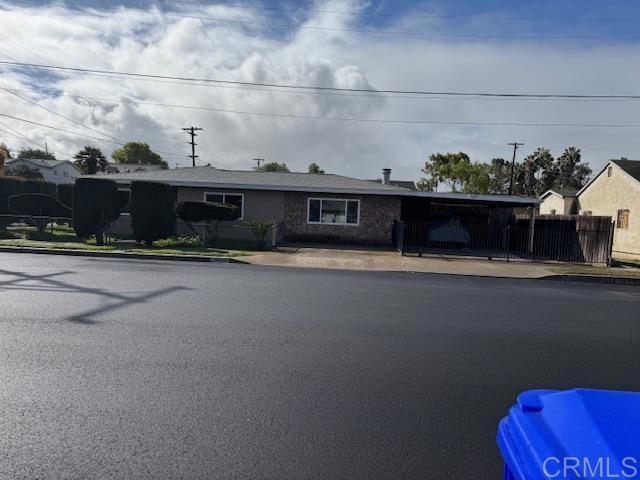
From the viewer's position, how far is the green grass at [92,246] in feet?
49.7

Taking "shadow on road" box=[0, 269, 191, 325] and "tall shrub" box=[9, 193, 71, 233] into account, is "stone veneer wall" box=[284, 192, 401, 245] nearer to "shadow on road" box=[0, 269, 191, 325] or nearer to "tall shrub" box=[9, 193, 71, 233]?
"tall shrub" box=[9, 193, 71, 233]

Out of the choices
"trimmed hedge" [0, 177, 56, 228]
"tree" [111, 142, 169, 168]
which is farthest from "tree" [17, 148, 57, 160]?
"trimmed hedge" [0, 177, 56, 228]

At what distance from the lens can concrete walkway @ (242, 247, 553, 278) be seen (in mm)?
13773

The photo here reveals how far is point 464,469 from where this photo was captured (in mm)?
3006

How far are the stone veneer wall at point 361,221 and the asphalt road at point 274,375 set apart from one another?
1166cm

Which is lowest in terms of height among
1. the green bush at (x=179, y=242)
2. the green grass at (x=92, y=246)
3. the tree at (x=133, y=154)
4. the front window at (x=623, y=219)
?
the green grass at (x=92, y=246)

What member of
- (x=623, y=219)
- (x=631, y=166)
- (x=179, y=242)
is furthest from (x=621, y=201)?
(x=179, y=242)

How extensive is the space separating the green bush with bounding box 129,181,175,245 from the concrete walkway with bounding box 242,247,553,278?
4443 mm

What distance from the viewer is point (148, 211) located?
17172 mm

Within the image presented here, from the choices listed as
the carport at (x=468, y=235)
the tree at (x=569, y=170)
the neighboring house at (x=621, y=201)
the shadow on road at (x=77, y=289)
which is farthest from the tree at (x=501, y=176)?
the shadow on road at (x=77, y=289)

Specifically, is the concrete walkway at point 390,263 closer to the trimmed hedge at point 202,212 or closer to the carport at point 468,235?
the carport at point 468,235

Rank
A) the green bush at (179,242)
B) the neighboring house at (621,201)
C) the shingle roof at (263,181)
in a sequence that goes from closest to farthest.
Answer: the green bush at (179,242) → the shingle roof at (263,181) → the neighboring house at (621,201)

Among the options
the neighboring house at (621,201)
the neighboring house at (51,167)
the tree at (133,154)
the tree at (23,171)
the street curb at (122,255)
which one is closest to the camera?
the street curb at (122,255)

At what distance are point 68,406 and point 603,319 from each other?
8124 mm
